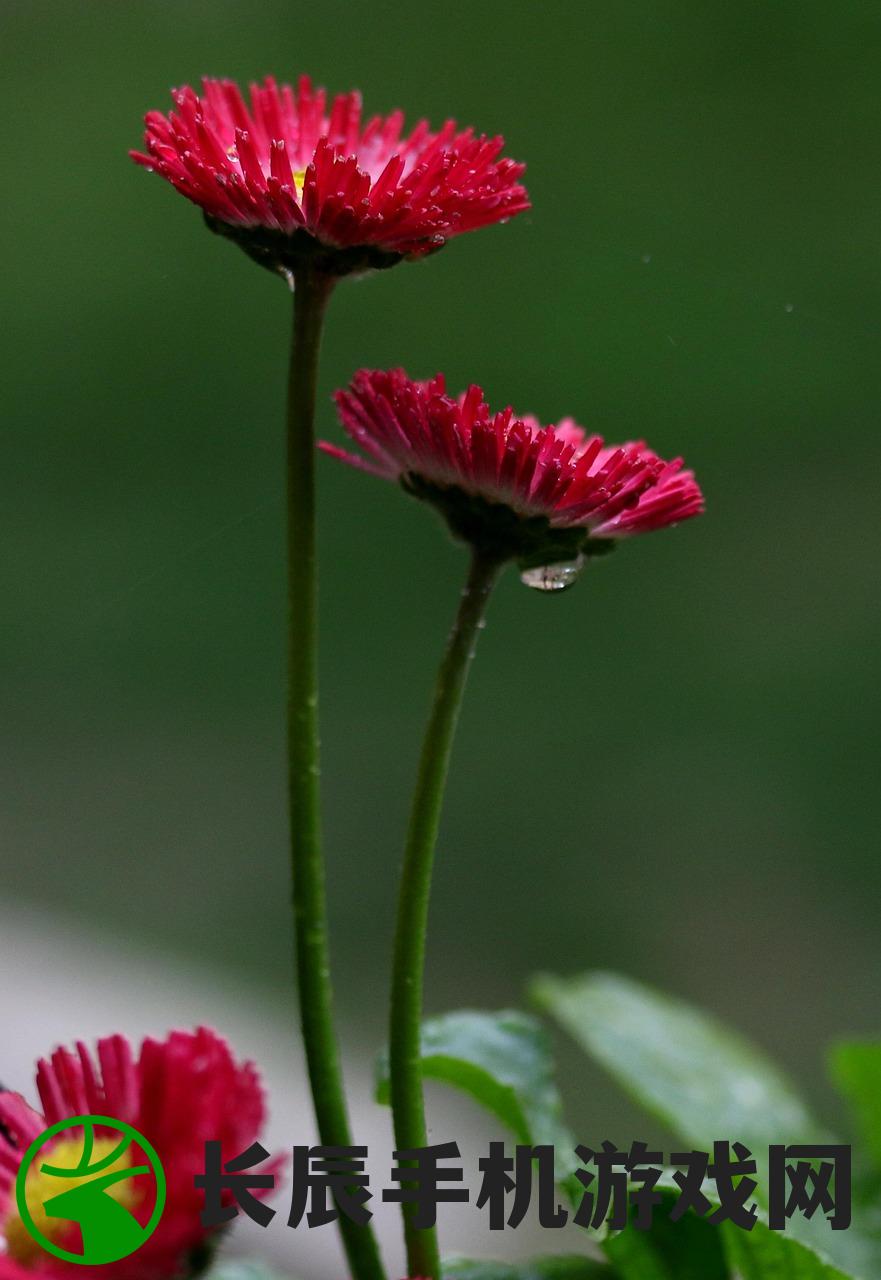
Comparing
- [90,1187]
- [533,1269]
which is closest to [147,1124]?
[90,1187]

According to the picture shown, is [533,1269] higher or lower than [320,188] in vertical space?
lower

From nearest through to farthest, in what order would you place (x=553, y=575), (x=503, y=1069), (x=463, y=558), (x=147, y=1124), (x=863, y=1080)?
1. (x=147, y=1124)
2. (x=553, y=575)
3. (x=503, y=1069)
4. (x=863, y=1080)
5. (x=463, y=558)

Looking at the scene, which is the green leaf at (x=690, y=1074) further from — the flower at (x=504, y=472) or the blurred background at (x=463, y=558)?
the blurred background at (x=463, y=558)

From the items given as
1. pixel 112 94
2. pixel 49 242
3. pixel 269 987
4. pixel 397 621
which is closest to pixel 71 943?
pixel 269 987

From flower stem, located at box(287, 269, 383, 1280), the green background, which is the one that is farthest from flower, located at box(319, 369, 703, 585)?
the green background

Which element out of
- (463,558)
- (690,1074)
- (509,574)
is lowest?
(690,1074)

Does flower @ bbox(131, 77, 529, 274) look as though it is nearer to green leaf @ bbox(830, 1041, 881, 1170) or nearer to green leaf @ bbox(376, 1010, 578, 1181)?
green leaf @ bbox(376, 1010, 578, 1181)

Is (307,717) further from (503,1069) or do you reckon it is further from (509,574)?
(509,574)

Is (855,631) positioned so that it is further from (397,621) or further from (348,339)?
(348,339)
